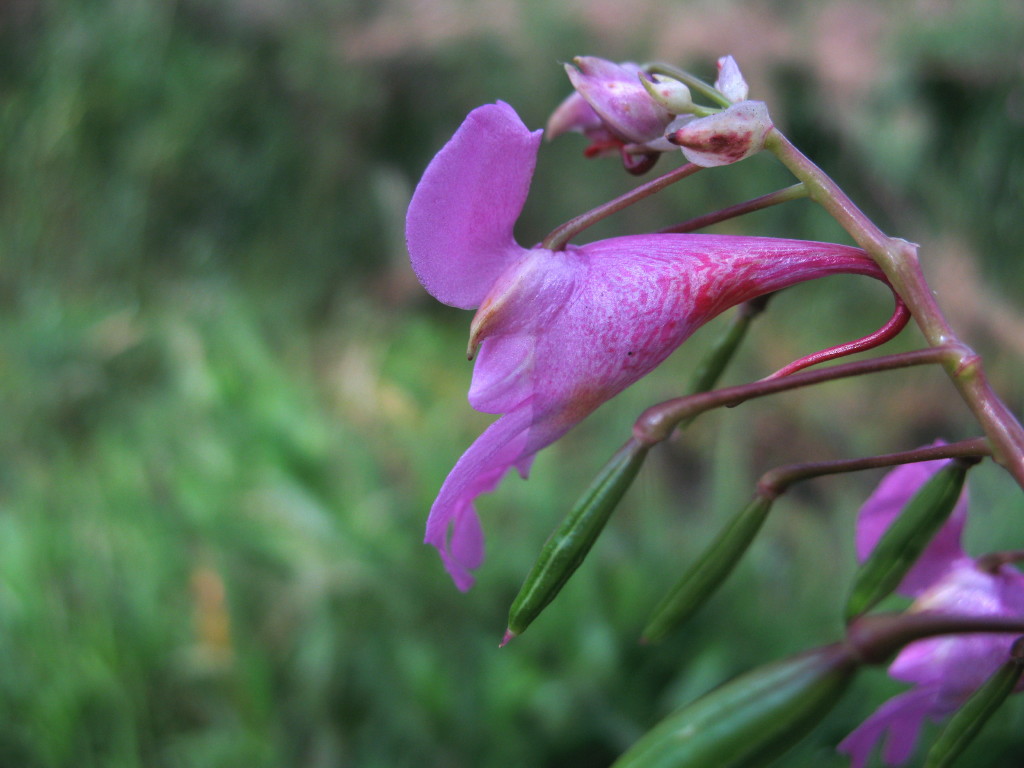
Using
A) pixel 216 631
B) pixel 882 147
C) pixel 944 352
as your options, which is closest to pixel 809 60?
pixel 882 147

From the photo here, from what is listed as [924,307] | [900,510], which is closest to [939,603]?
[900,510]

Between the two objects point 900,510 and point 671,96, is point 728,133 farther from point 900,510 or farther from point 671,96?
point 900,510

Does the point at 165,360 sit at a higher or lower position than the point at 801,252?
lower

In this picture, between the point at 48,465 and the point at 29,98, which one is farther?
the point at 29,98

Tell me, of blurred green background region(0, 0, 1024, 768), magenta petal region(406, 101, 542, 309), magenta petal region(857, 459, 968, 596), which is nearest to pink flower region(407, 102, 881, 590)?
magenta petal region(406, 101, 542, 309)

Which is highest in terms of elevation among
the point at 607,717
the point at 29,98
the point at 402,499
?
the point at 29,98

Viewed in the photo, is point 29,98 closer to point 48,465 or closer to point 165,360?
point 165,360

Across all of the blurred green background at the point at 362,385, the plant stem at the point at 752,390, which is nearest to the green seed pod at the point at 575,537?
the plant stem at the point at 752,390
